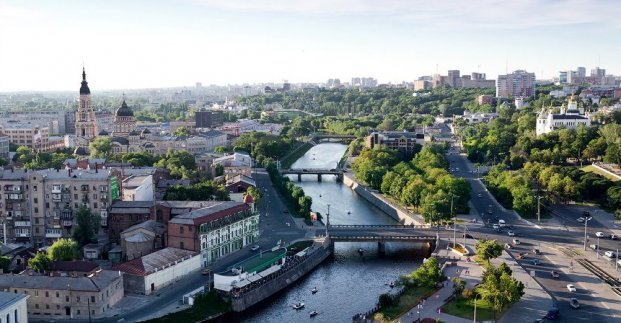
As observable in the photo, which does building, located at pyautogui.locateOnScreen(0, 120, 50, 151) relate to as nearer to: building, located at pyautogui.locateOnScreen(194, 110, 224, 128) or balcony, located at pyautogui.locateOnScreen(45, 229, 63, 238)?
building, located at pyautogui.locateOnScreen(194, 110, 224, 128)

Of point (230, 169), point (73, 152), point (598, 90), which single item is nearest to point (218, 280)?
point (230, 169)

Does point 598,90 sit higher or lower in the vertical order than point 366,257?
higher

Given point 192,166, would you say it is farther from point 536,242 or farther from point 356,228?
point 536,242

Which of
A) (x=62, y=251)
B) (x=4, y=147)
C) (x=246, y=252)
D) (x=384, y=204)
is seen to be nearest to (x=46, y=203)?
(x=62, y=251)

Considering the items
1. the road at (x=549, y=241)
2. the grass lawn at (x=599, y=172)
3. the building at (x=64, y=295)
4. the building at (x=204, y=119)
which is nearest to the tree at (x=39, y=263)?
the building at (x=64, y=295)

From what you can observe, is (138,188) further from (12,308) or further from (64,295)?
(12,308)

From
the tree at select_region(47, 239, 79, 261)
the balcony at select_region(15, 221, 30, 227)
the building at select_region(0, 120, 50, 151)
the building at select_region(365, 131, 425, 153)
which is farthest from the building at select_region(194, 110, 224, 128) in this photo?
the tree at select_region(47, 239, 79, 261)
